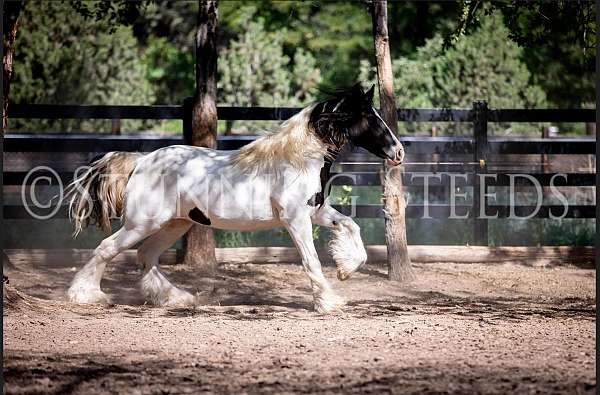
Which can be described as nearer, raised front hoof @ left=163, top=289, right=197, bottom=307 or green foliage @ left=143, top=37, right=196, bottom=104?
raised front hoof @ left=163, top=289, right=197, bottom=307

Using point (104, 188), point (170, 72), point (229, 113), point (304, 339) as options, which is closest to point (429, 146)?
point (229, 113)

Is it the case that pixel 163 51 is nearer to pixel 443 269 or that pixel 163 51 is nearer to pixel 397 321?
pixel 443 269

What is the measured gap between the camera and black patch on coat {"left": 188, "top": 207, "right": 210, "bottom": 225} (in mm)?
7820

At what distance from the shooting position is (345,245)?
763 centimetres

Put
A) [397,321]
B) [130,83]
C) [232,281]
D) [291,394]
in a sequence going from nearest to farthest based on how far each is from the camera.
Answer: [291,394], [397,321], [232,281], [130,83]

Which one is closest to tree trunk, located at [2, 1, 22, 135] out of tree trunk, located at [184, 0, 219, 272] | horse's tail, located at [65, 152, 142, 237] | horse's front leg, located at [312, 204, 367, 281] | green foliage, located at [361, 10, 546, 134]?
horse's tail, located at [65, 152, 142, 237]

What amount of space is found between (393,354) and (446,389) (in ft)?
3.01

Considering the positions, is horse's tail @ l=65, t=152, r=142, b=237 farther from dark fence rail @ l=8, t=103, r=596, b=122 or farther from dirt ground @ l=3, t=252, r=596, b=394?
dark fence rail @ l=8, t=103, r=596, b=122

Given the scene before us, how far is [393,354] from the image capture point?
218 inches

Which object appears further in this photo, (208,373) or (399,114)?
(399,114)

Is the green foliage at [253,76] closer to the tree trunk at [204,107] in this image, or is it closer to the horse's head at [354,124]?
the tree trunk at [204,107]

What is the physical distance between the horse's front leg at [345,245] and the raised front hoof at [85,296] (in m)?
2.06

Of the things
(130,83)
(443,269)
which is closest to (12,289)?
(443,269)

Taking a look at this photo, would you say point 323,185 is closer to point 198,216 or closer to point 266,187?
point 266,187
